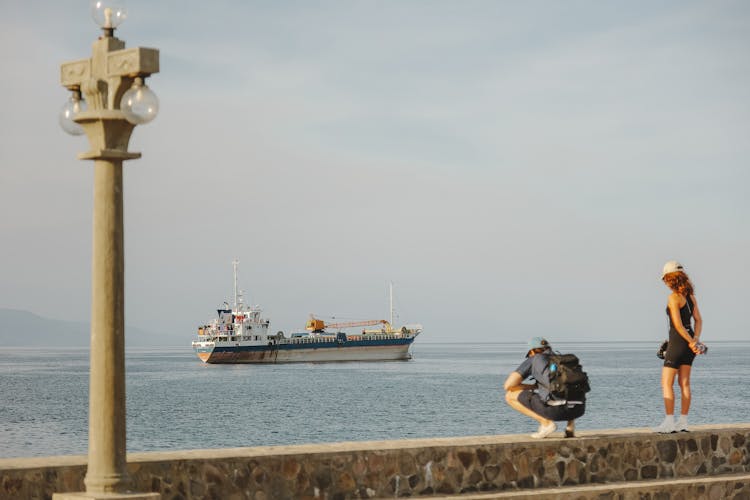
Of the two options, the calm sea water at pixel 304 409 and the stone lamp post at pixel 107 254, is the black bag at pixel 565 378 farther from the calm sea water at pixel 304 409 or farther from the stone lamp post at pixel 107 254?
the calm sea water at pixel 304 409

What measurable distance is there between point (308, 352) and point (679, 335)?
132239 mm

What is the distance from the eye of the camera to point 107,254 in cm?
782

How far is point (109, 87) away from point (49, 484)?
3064 millimetres

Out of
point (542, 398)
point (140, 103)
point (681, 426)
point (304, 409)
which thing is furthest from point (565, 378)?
point (304, 409)

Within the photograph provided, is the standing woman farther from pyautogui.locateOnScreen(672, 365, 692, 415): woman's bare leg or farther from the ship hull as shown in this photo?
the ship hull

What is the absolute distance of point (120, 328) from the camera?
25.7 ft

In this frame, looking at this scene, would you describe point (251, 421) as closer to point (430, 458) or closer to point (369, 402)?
point (369, 402)

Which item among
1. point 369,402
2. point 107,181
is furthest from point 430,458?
point 369,402

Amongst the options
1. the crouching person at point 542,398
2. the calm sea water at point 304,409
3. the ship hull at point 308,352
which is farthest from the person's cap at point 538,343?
the ship hull at point 308,352

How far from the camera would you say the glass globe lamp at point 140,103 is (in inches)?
299

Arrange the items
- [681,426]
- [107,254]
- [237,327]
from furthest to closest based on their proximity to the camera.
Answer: [237,327]
[681,426]
[107,254]

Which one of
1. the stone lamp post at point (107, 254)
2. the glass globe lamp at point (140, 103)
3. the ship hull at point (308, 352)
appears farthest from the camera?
the ship hull at point (308, 352)

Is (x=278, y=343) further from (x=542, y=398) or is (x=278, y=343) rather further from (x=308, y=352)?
(x=542, y=398)

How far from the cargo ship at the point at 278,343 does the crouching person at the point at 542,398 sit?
122m
